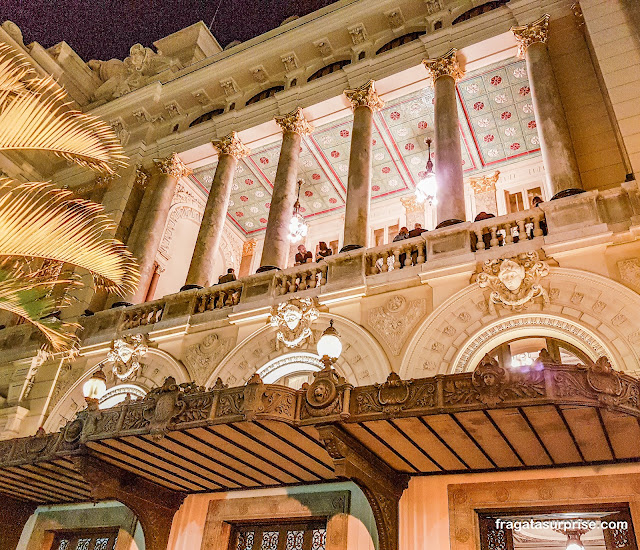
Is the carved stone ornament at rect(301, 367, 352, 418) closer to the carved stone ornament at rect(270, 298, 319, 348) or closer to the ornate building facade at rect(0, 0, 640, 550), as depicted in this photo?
the ornate building facade at rect(0, 0, 640, 550)

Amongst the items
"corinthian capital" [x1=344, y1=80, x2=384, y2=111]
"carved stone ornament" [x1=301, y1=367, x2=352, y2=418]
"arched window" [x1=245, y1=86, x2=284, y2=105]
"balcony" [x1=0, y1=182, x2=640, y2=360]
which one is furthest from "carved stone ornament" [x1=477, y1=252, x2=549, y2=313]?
"arched window" [x1=245, y1=86, x2=284, y2=105]

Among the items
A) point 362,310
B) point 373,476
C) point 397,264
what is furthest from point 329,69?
point 373,476

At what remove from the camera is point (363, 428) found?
22.6 feet

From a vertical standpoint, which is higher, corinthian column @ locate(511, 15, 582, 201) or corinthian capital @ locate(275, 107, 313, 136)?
corinthian capital @ locate(275, 107, 313, 136)

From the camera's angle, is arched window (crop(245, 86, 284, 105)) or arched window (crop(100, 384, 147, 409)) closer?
arched window (crop(100, 384, 147, 409))

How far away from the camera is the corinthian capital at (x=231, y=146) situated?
53.2ft

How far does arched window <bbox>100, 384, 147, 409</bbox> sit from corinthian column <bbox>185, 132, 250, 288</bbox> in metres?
2.62

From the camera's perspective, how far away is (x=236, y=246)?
68.2 feet

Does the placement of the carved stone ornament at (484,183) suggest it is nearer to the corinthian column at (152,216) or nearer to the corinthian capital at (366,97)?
the corinthian capital at (366,97)

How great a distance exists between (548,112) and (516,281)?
4173 millimetres

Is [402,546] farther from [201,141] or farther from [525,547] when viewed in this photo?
[201,141]

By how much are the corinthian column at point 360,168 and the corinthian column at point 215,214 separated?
3667 millimetres

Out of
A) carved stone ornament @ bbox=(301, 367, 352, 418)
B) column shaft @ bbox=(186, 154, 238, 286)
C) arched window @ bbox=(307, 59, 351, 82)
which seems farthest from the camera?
arched window @ bbox=(307, 59, 351, 82)

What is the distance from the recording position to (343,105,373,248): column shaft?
12.4 metres
